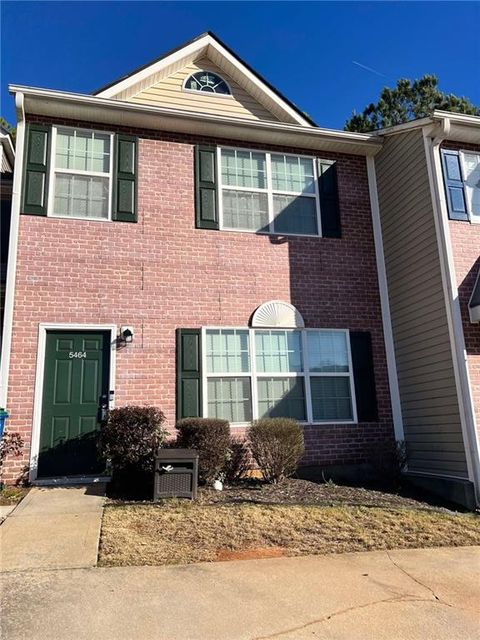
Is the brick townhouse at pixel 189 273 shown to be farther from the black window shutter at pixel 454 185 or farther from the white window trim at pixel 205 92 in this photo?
the black window shutter at pixel 454 185

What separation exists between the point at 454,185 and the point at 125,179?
211 inches

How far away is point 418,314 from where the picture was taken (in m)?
8.09

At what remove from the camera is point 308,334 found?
838cm

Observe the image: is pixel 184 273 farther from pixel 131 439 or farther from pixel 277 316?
pixel 131 439

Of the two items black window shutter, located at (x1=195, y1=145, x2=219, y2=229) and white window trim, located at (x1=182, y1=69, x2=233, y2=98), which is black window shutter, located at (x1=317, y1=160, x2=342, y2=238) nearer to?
black window shutter, located at (x1=195, y1=145, x2=219, y2=229)

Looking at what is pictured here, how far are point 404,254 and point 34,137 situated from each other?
20.7ft

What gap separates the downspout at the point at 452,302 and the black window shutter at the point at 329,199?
1.69 m

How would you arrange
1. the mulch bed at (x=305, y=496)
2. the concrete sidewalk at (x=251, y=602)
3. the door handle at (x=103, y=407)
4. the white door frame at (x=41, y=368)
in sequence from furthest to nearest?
the door handle at (x=103, y=407) < the white door frame at (x=41, y=368) < the mulch bed at (x=305, y=496) < the concrete sidewalk at (x=251, y=602)

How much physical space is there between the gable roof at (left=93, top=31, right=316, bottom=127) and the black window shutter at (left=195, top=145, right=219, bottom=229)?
1.79 m

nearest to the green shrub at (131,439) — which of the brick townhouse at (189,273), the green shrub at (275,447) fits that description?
the brick townhouse at (189,273)

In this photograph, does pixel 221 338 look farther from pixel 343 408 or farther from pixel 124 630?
pixel 124 630

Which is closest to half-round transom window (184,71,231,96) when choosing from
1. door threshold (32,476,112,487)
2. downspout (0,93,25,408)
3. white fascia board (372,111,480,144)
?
downspout (0,93,25,408)

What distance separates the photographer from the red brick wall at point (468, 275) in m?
7.22

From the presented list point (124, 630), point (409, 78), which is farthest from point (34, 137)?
point (409, 78)
